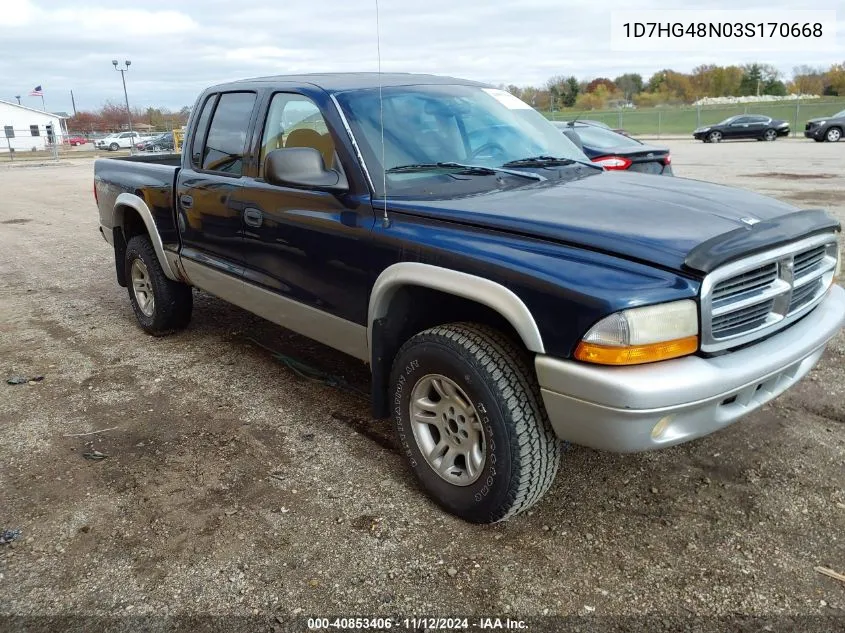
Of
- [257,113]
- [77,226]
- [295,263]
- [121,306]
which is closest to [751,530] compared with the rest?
[295,263]

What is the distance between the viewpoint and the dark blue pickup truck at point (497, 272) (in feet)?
7.46

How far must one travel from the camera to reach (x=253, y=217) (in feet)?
12.4

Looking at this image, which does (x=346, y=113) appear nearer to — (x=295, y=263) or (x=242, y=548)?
(x=295, y=263)

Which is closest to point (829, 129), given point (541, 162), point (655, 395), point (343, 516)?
point (541, 162)

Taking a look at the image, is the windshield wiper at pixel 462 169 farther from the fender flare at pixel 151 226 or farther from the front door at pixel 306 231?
the fender flare at pixel 151 226

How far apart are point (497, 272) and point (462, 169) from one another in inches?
36.4

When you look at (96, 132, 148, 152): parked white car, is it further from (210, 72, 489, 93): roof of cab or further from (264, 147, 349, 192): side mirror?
(264, 147, 349, 192): side mirror

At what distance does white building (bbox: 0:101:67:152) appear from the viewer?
59.7 m

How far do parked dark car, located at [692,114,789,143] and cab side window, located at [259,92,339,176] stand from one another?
32.3 meters

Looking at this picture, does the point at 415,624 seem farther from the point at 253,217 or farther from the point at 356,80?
the point at 356,80

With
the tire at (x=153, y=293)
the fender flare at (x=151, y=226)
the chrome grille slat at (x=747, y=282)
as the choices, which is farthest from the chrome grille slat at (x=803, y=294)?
the tire at (x=153, y=293)

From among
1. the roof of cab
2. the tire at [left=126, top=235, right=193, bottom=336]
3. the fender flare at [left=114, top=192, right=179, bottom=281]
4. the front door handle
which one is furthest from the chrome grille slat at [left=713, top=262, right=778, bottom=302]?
the tire at [left=126, top=235, right=193, bottom=336]

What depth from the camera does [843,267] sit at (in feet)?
20.9

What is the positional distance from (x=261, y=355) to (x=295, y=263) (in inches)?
61.9
